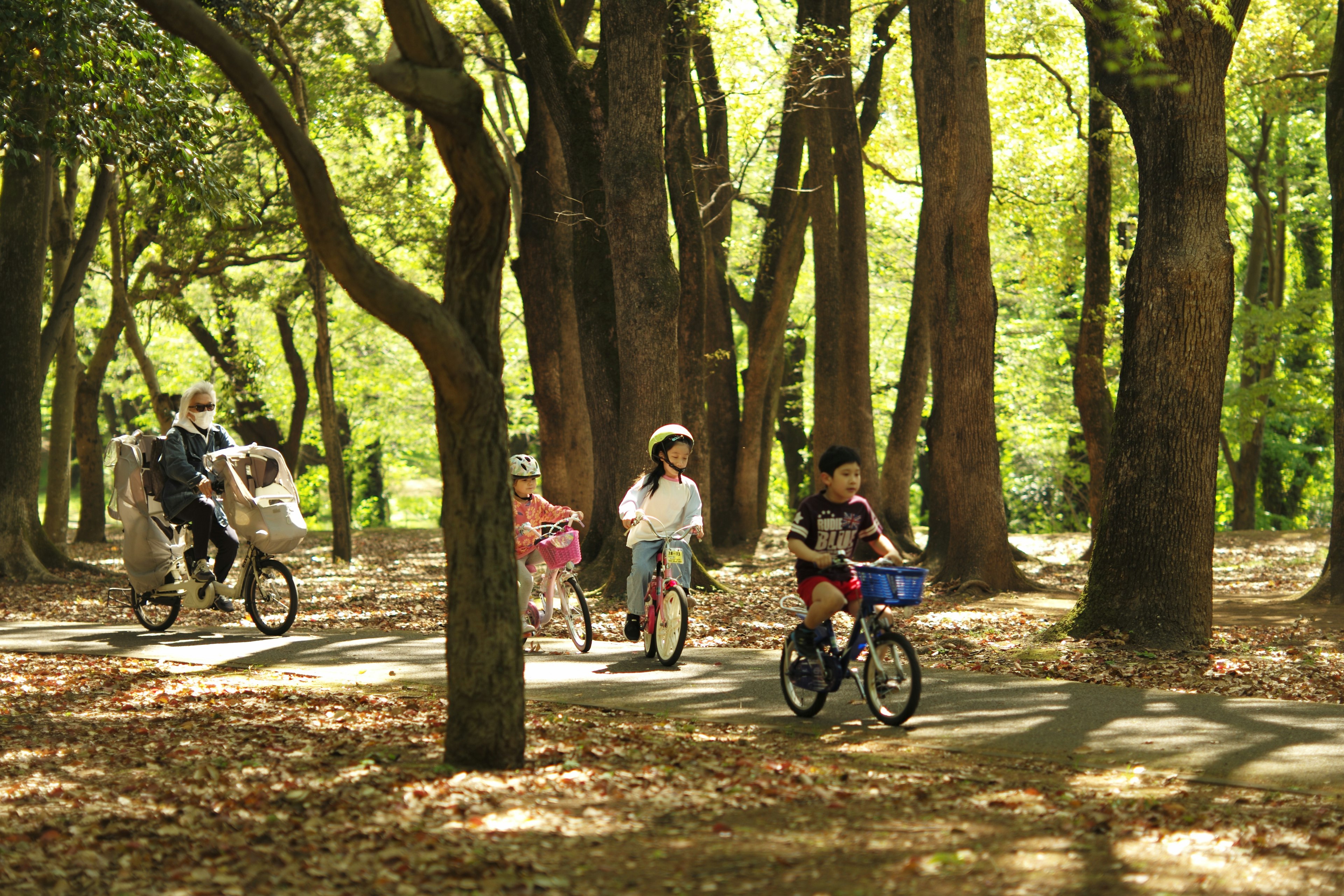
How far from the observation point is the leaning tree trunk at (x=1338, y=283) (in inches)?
543

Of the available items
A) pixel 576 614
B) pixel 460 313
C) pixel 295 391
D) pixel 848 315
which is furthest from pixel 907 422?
pixel 295 391

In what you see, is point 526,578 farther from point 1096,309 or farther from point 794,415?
point 794,415

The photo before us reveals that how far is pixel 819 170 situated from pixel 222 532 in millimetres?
12047

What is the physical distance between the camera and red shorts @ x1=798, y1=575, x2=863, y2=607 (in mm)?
7562

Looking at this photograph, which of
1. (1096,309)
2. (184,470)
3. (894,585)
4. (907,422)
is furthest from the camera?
(907,422)

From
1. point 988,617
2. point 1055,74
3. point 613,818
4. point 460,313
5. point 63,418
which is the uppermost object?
point 1055,74

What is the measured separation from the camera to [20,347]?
16.6 m

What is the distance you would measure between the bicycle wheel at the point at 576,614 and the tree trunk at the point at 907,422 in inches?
464

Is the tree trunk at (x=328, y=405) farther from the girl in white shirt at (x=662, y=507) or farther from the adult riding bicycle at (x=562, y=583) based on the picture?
the girl in white shirt at (x=662, y=507)

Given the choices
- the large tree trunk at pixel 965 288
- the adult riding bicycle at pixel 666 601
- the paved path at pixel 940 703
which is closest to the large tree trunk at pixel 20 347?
the paved path at pixel 940 703

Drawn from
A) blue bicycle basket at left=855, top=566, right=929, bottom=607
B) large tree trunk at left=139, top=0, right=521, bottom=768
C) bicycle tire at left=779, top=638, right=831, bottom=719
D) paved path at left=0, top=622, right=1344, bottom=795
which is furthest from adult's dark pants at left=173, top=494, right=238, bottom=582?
blue bicycle basket at left=855, top=566, right=929, bottom=607

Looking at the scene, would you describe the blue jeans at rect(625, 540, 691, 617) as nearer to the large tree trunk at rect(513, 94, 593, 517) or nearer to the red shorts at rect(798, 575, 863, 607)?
the red shorts at rect(798, 575, 863, 607)

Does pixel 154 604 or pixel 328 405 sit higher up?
pixel 328 405

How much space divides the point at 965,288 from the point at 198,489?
8615mm
